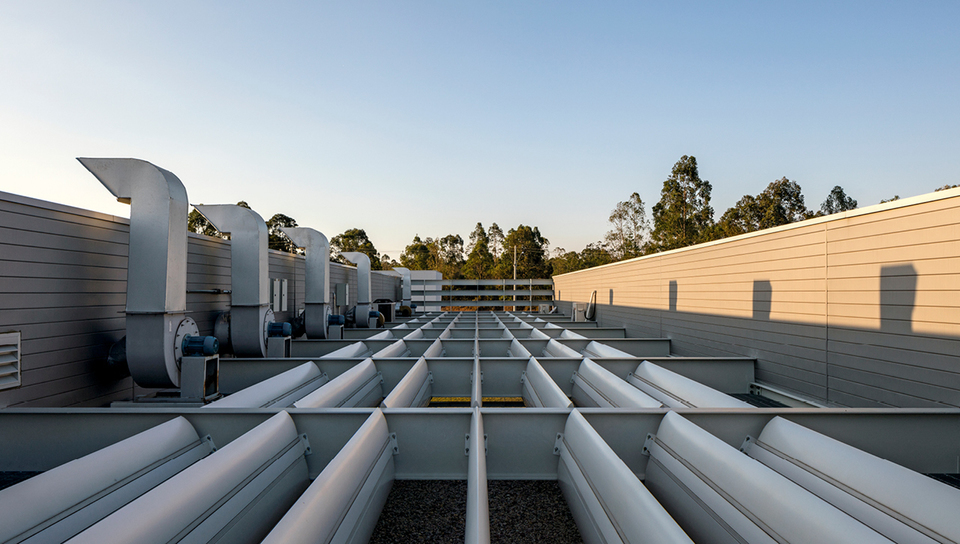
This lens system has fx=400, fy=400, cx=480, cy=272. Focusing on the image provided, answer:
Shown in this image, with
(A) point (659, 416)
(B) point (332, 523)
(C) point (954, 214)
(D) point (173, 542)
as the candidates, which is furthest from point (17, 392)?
(C) point (954, 214)

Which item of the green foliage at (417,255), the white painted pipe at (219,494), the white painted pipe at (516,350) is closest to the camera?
the white painted pipe at (219,494)

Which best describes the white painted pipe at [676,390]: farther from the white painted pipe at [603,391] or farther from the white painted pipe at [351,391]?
the white painted pipe at [351,391]

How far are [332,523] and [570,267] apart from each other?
38.7m

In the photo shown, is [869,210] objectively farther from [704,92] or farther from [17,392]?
[704,92]

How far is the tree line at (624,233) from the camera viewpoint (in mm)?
24734

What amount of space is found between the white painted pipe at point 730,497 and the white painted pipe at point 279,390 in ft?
8.14

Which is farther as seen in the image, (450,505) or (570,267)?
(570,267)

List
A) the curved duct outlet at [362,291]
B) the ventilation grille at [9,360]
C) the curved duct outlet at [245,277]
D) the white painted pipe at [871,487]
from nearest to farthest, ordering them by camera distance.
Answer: the white painted pipe at [871,487]
the ventilation grille at [9,360]
the curved duct outlet at [245,277]
the curved duct outlet at [362,291]

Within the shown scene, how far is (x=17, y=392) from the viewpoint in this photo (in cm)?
295

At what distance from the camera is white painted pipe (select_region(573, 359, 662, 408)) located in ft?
8.76

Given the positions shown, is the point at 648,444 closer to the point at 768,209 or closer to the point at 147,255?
the point at 147,255

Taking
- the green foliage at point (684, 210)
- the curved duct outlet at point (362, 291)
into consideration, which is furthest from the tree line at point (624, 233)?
the curved duct outlet at point (362, 291)

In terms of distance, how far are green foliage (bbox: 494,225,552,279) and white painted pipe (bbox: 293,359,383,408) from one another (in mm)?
28702

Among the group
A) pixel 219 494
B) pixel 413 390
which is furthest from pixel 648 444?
pixel 219 494
